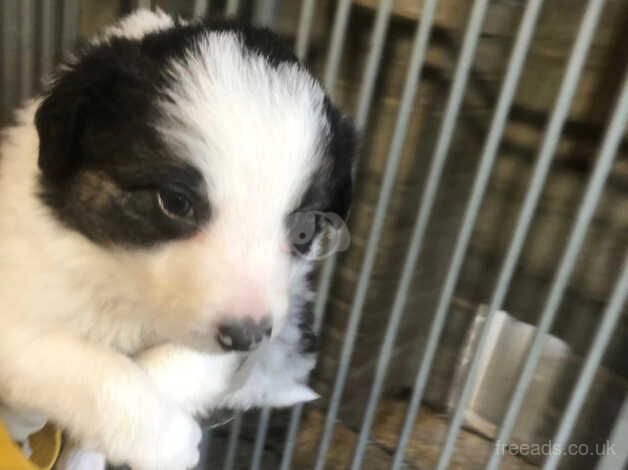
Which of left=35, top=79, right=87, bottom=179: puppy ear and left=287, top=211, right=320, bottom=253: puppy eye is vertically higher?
left=35, top=79, right=87, bottom=179: puppy ear

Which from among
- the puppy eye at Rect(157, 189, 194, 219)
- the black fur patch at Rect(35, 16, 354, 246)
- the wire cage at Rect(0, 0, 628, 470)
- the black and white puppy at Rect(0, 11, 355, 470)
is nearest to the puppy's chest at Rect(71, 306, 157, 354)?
the black and white puppy at Rect(0, 11, 355, 470)

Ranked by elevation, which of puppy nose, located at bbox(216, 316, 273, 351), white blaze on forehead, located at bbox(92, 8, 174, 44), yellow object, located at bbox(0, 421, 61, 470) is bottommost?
yellow object, located at bbox(0, 421, 61, 470)

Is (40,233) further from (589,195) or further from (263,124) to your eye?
(589,195)

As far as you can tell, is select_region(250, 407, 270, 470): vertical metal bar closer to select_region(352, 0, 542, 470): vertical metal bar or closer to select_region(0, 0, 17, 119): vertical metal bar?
select_region(352, 0, 542, 470): vertical metal bar

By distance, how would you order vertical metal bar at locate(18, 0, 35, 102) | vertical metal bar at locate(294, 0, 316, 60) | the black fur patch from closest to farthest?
the black fur patch
vertical metal bar at locate(294, 0, 316, 60)
vertical metal bar at locate(18, 0, 35, 102)

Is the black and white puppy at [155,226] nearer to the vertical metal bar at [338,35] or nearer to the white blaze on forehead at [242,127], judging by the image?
the white blaze on forehead at [242,127]

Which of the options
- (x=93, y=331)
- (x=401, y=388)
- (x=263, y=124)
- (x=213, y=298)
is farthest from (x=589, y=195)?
(x=401, y=388)

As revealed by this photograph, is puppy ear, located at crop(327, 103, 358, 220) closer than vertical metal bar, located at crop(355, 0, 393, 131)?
Yes

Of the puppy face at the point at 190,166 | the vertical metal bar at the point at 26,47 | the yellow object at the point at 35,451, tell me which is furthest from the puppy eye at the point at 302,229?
the vertical metal bar at the point at 26,47
